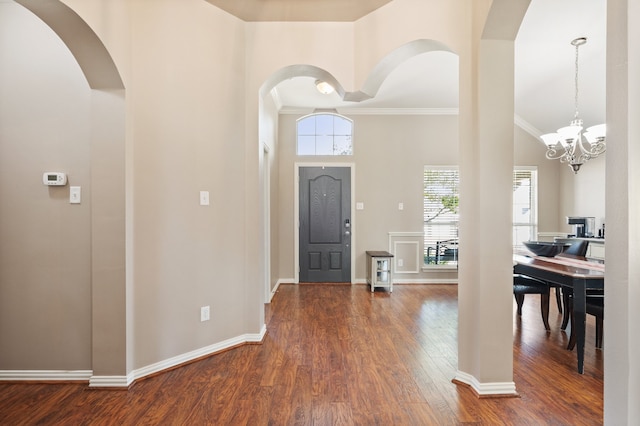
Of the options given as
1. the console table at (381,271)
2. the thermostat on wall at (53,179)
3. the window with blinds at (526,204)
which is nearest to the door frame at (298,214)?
the console table at (381,271)

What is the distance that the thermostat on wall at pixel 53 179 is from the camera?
2314 mm

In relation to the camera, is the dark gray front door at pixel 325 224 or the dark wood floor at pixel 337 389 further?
the dark gray front door at pixel 325 224

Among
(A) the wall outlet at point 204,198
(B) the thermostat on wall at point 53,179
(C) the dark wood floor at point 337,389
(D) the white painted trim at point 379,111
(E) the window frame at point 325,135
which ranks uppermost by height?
(D) the white painted trim at point 379,111

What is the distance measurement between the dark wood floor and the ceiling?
295 centimetres

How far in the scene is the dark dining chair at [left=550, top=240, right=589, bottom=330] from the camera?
10.5ft

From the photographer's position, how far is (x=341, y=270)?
5.71 metres

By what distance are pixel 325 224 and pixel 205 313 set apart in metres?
3.15

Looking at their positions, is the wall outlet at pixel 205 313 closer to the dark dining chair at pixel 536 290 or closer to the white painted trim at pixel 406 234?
the dark dining chair at pixel 536 290

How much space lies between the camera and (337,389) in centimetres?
228

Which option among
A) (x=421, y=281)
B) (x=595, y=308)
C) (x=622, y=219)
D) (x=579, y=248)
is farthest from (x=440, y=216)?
(x=622, y=219)

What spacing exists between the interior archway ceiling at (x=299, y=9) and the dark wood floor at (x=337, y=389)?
2936 mm

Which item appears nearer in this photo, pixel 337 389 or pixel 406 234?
pixel 337 389

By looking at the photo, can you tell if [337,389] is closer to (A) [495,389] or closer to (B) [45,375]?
(A) [495,389]

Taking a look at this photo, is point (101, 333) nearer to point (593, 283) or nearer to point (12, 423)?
point (12, 423)
